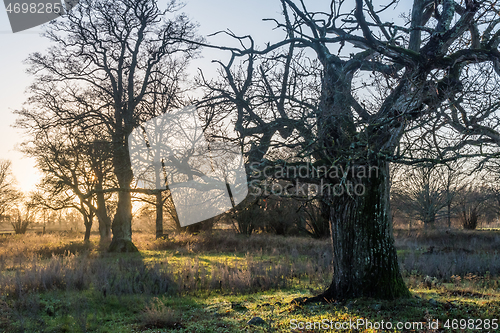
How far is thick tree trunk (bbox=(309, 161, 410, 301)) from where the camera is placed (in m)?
6.11

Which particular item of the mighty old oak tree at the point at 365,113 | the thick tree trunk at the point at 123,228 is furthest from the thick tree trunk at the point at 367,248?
the thick tree trunk at the point at 123,228

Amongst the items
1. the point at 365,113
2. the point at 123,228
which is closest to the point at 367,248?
the point at 365,113

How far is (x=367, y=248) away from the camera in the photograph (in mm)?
6145

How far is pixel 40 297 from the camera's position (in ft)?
A: 23.3

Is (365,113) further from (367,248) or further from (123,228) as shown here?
(123,228)

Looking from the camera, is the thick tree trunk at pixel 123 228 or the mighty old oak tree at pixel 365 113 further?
the thick tree trunk at pixel 123 228

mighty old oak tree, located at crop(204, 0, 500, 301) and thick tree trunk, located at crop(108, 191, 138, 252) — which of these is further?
thick tree trunk, located at crop(108, 191, 138, 252)

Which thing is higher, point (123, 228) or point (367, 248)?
point (367, 248)

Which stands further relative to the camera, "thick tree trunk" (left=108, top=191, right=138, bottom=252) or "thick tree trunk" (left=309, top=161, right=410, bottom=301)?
"thick tree trunk" (left=108, top=191, right=138, bottom=252)

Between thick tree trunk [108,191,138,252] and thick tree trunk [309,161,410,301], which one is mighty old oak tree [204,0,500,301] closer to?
thick tree trunk [309,161,410,301]

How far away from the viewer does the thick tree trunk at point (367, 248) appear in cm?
611

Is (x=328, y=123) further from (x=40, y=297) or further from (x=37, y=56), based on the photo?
(x=37, y=56)

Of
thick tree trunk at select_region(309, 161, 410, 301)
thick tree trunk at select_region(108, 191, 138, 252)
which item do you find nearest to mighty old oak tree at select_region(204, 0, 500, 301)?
thick tree trunk at select_region(309, 161, 410, 301)

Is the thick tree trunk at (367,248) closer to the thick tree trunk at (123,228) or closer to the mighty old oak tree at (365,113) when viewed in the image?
the mighty old oak tree at (365,113)
